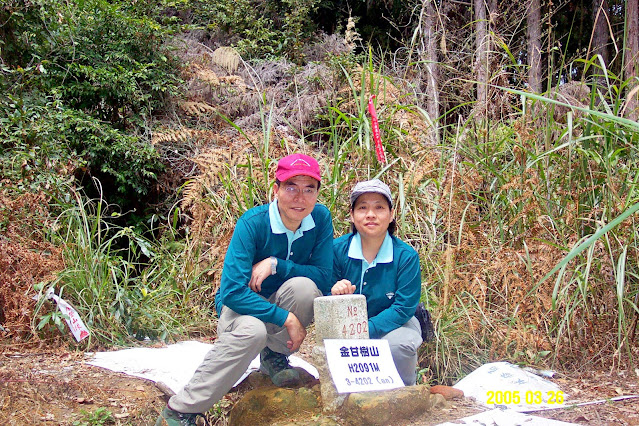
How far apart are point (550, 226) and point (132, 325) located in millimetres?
2899

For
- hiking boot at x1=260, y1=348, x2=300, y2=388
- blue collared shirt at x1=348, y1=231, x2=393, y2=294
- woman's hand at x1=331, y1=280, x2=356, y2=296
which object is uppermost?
blue collared shirt at x1=348, y1=231, x2=393, y2=294

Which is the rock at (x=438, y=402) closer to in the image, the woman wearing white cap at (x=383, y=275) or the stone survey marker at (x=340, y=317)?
the woman wearing white cap at (x=383, y=275)

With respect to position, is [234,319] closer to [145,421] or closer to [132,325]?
[145,421]

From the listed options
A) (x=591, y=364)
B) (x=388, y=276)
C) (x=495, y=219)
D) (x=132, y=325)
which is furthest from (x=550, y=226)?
(x=132, y=325)

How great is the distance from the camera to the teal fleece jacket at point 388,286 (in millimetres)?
2719

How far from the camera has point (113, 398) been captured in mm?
3092

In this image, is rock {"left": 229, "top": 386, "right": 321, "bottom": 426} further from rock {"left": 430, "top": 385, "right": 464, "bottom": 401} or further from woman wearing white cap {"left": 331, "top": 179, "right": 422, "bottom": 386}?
rock {"left": 430, "top": 385, "right": 464, "bottom": 401}

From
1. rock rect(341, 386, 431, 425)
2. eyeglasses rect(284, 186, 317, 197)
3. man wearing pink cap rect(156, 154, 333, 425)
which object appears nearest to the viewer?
rock rect(341, 386, 431, 425)

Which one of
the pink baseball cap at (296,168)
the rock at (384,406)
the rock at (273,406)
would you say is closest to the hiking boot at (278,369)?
the rock at (273,406)

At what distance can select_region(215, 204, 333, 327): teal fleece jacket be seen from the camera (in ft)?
8.29

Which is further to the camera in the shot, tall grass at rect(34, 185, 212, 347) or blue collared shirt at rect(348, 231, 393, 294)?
tall grass at rect(34, 185, 212, 347)

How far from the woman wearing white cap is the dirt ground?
348 millimetres

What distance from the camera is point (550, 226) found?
11.8ft
